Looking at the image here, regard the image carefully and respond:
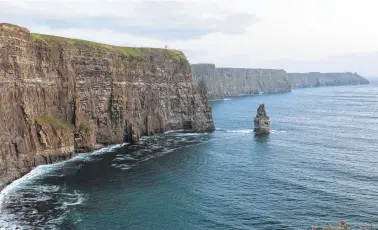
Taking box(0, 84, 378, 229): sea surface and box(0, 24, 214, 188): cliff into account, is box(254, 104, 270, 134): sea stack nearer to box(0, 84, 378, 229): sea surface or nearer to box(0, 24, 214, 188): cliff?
box(0, 84, 378, 229): sea surface

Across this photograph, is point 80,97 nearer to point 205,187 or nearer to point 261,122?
point 205,187

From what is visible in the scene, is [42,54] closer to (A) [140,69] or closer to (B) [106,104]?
(B) [106,104]

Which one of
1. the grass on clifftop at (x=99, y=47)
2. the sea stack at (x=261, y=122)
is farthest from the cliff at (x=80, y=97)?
the sea stack at (x=261, y=122)

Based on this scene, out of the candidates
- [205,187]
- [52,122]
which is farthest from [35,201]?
[52,122]

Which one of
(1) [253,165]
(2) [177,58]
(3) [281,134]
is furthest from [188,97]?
(1) [253,165]

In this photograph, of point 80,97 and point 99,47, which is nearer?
point 80,97

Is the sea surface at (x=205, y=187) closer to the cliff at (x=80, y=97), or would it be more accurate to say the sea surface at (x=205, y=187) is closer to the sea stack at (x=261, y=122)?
the cliff at (x=80, y=97)
